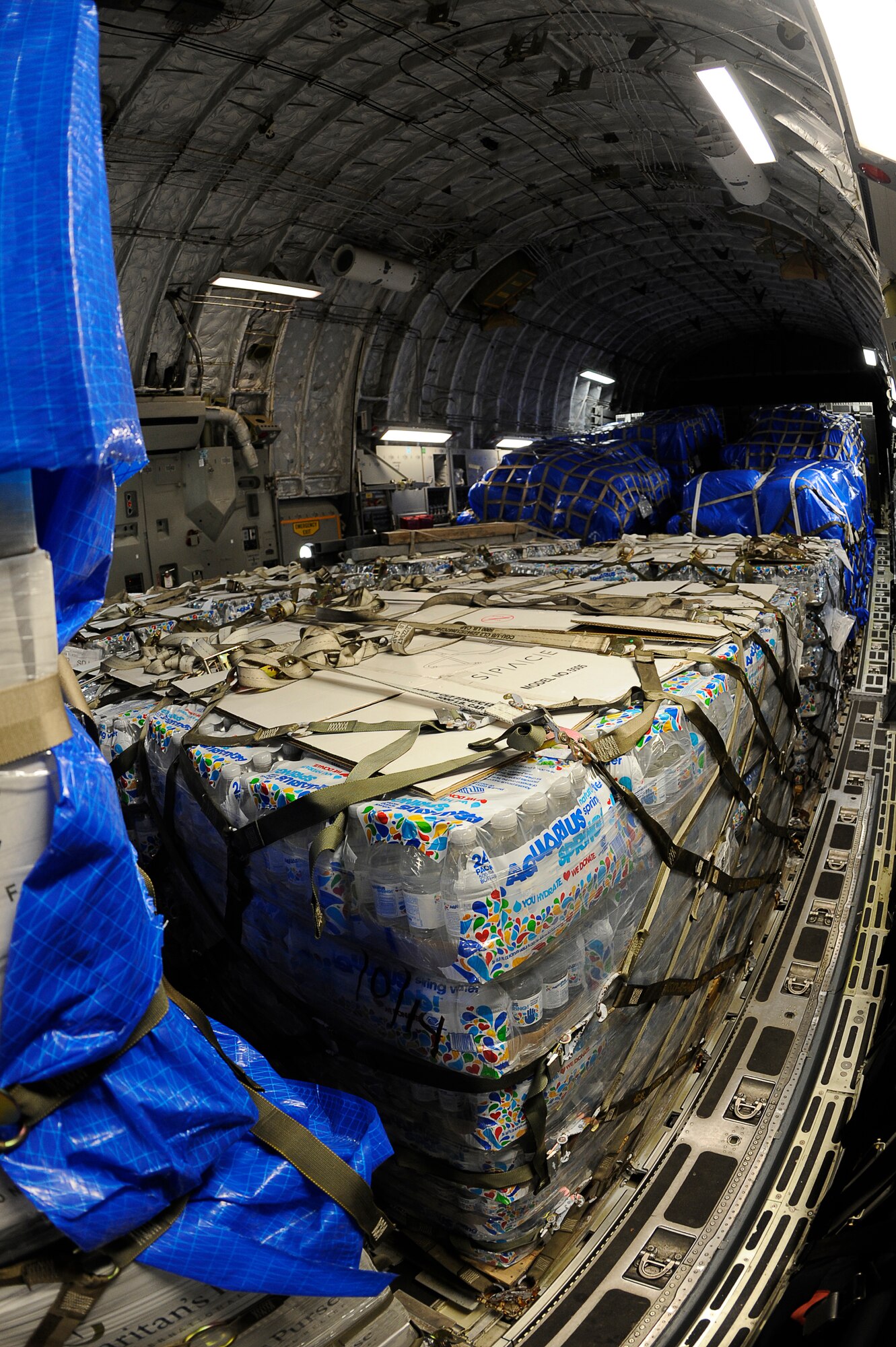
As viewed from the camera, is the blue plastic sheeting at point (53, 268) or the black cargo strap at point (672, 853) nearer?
the blue plastic sheeting at point (53, 268)

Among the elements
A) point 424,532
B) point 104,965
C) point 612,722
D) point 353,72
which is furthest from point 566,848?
point 353,72

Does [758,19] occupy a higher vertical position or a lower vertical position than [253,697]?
higher

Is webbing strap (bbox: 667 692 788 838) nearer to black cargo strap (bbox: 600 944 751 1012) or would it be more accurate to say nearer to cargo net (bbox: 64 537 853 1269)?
cargo net (bbox: 64 537 853 1269)

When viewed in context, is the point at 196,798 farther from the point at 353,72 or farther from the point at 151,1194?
the point at 353,72

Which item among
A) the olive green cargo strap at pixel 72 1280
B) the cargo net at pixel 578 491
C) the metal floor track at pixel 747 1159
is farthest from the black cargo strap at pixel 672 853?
the cargo net at pixel 578 491

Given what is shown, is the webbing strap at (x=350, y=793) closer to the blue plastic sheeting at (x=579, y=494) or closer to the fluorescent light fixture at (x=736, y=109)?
the fluorescent light fixture at (x=736, y=109)

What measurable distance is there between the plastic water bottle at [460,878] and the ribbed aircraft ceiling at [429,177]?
206 inches

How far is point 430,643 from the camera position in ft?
10.7

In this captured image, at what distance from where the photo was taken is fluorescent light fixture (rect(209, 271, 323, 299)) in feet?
28.0

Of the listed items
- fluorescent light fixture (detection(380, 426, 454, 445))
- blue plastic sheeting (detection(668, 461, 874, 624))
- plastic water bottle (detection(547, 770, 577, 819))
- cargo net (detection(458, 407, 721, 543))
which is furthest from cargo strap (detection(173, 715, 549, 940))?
fluorescent light fixture (detection(380, 426, 454, 445))

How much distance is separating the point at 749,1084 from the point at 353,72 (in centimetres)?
829

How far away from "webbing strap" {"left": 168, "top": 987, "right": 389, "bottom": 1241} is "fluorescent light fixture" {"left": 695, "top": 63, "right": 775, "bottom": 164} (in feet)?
19.8

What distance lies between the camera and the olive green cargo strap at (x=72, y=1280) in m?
1.29

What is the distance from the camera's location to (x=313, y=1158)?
60.2 inches
